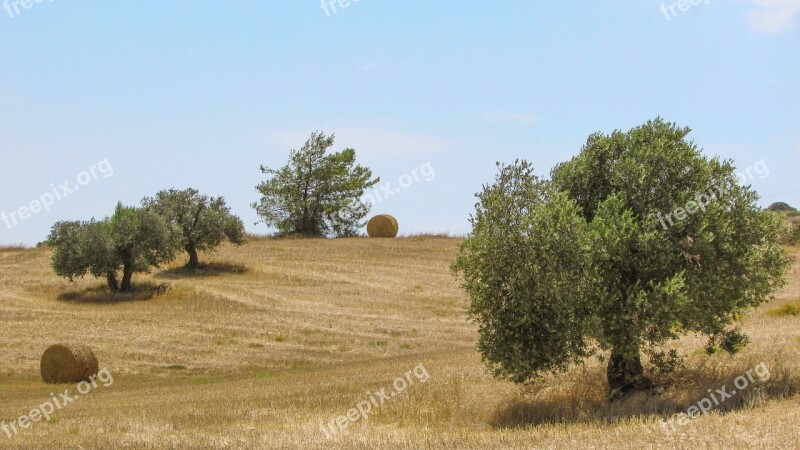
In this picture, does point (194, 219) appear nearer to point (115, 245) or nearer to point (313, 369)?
point (115, 245)

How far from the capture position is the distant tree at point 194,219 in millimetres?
62500

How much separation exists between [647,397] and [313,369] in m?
19.5

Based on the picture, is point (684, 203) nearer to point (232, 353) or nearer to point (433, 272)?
point (232, 353)

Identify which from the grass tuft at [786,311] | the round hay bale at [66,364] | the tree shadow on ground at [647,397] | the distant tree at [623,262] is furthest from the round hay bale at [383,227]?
the distant tree at [623,262]

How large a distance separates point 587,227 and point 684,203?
8.77 feet

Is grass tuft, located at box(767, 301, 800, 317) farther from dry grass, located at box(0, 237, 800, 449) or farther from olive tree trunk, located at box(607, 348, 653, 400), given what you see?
olive tree trunk, located at box(607, 348, 653, 400)

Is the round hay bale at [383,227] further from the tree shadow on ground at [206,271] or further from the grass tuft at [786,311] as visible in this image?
the grass tuft at [786,311]

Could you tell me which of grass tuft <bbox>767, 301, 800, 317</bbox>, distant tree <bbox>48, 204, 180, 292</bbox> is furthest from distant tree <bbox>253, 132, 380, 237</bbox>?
grass tuft <bbox>767, 301, 800, 317</bbox>

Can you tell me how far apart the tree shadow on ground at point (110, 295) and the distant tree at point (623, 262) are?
3778 centimetres

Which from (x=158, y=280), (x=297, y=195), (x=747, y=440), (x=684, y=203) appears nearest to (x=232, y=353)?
(x=158, y=280)

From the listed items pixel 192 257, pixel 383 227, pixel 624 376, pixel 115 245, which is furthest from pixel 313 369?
pixel 383 227

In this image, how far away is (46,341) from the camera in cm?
3984

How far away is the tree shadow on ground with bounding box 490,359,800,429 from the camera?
727 inches

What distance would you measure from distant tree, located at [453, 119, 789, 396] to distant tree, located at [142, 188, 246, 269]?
45.4 m
